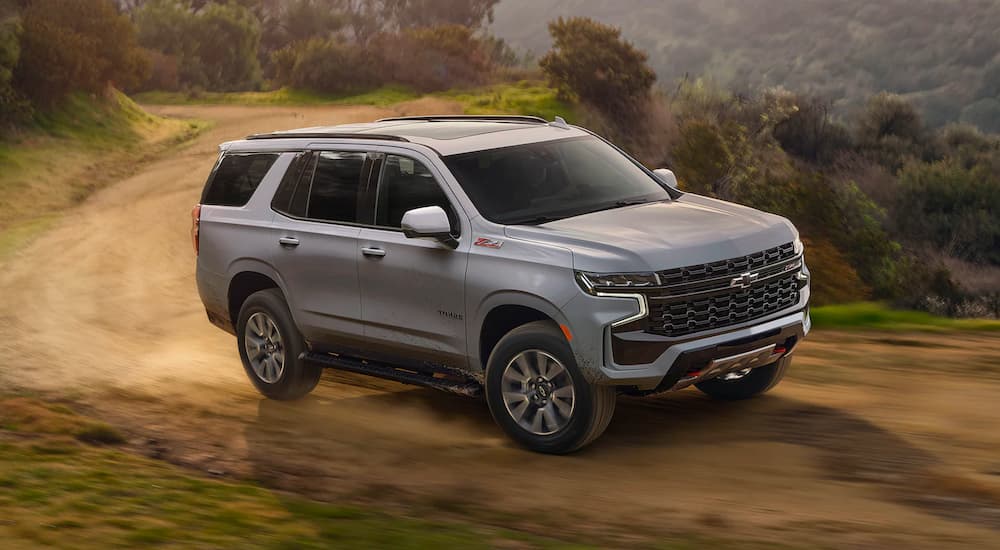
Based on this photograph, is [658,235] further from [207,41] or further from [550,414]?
[207,41]

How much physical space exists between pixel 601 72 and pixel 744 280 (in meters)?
22.7

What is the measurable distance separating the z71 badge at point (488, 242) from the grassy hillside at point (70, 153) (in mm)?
12697

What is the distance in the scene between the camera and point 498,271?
25.9 feet

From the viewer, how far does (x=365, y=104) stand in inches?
1388

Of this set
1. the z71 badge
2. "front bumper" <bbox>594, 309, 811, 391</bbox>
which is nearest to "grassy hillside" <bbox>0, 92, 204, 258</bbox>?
the z71 badge

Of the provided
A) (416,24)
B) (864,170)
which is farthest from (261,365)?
(416,24)

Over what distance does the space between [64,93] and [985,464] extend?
85.1 feet

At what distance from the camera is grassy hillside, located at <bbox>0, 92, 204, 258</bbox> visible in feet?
74.6

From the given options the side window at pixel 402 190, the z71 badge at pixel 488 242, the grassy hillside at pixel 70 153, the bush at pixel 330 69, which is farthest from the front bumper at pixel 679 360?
the bush at pixel 330 69

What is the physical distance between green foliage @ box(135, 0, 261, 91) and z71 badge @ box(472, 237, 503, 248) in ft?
135

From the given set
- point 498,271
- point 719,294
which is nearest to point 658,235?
point 719,294

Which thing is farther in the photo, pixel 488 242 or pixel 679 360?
pixel 488 242

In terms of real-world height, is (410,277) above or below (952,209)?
above

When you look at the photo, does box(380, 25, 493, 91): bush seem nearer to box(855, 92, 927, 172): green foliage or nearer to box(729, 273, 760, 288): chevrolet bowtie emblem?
box(855, 92, 927, 172): green foliage
